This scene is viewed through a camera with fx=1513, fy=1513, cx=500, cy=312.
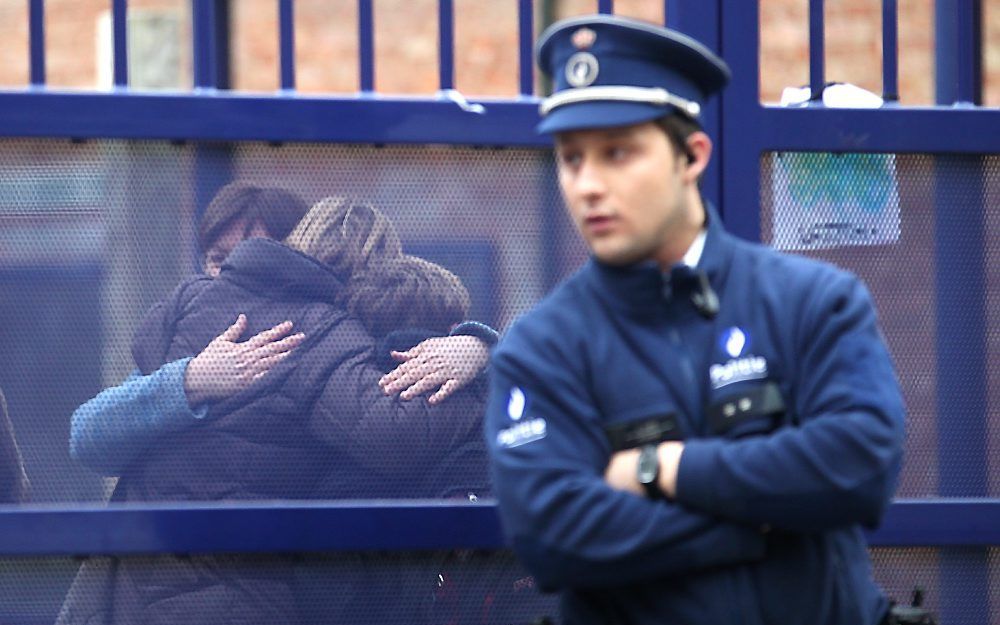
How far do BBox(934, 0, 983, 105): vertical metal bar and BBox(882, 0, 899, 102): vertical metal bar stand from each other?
0.11 m

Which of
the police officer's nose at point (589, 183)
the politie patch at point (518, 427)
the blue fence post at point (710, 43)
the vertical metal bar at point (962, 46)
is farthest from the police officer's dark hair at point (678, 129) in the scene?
the vertical metal bar at point (962, 46)

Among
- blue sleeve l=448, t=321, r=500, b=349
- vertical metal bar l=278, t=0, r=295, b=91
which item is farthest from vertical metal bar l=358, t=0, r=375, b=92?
blue sleeve l=448, t=321, r=500, b=349

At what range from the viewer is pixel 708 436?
2.10 m

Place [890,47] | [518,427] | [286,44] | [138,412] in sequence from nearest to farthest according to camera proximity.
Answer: [518,427] < [138,412] < [286,44] < [890,47]

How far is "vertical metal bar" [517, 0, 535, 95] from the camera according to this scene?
2764 mm

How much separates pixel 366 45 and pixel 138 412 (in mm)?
773

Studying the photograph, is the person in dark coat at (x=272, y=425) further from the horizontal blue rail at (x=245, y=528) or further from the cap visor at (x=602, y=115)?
the cap visor at (x=602, y=115)

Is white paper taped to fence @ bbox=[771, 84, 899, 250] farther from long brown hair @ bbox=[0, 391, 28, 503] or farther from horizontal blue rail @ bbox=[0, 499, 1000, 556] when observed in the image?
long brown hair @ bbox=[0, 391, 28, 503]

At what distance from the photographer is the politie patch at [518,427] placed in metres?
2.07

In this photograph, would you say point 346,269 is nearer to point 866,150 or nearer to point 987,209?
point 866,150

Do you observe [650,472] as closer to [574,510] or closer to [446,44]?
[574,510]

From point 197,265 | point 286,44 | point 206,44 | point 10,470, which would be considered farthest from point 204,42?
point 10,470

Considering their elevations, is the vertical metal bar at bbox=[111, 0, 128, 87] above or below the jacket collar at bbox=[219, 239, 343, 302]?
above

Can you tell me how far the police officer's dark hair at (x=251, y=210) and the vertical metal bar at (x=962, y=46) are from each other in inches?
49.6
